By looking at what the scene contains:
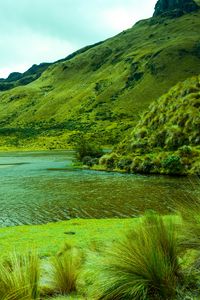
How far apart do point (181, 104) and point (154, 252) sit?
80.0 meters

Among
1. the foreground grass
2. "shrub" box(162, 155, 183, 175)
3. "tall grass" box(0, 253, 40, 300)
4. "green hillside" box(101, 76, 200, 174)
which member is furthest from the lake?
"tall grass" box(0, 253, 40, 300)

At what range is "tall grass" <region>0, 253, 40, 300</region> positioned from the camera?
7.28 meters

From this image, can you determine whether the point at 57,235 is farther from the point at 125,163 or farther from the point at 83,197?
the point at 125,163

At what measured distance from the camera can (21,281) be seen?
760 centimetres

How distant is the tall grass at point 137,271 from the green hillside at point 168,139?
186 feet

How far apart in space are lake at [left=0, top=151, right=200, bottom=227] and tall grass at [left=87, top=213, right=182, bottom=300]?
16979 mm

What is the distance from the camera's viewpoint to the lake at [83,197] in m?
34.6

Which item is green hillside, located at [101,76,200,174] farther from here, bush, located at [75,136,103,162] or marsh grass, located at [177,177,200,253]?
marsh grass, located at [177,177,200,253]

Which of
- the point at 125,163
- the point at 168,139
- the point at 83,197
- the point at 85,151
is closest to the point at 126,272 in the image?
the point at 83,197

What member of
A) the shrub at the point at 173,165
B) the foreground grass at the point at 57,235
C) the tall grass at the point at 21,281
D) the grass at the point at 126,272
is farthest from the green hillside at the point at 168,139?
the tall grass at the point at 21,281

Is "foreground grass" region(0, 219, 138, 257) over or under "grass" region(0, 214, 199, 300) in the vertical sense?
under

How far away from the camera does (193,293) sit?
787 centimetres

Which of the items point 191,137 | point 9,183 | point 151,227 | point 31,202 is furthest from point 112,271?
point 191,137

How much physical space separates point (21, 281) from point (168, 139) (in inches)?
2912
